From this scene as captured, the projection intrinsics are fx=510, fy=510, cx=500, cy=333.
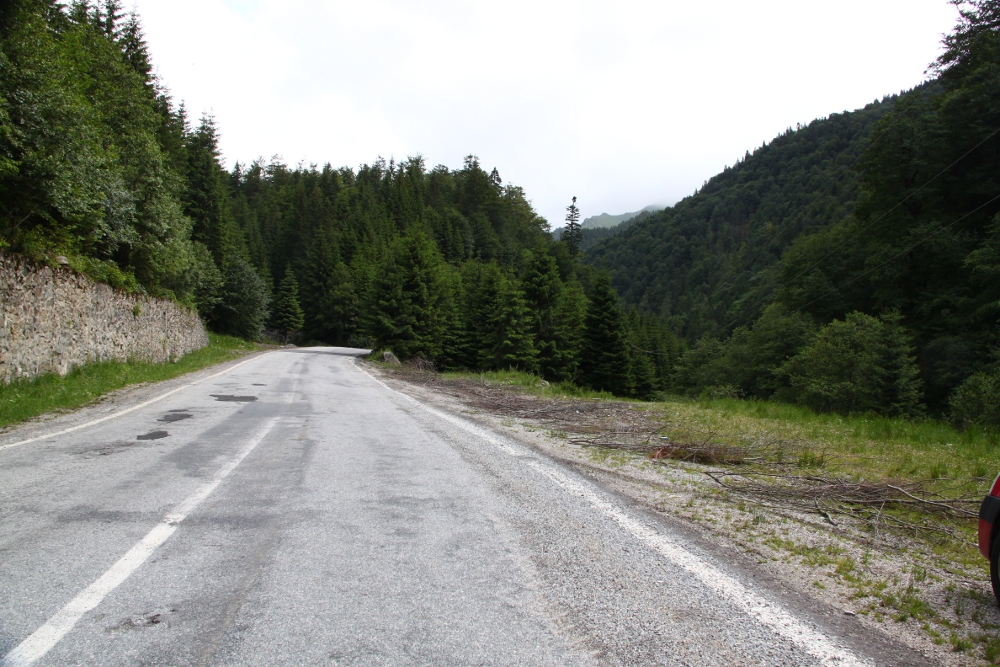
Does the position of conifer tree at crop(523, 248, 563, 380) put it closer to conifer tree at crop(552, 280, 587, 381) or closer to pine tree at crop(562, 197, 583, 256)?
conifer tree at crop(552, 280, 587, 381)

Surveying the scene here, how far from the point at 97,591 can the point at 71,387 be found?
12624 millimetres

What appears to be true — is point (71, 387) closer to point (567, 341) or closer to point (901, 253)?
point (567, 341)

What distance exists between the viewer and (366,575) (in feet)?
10.3

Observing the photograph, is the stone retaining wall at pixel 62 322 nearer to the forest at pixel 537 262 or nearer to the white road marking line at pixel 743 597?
the forest at pixel 537 262

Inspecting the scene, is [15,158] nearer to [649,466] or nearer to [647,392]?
[649,466]

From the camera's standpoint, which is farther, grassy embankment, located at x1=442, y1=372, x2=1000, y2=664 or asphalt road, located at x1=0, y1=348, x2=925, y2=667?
grassy embankment, located at x1=442, y1=372, x2=1000, y2=664

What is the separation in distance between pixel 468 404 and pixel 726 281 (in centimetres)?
13124

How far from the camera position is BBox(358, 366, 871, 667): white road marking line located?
8.02 ft

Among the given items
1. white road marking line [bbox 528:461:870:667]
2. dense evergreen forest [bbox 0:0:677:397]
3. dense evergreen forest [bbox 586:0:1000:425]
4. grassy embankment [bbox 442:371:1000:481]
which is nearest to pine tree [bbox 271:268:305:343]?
dense evergreen forest [bbox 0:0:677:397]

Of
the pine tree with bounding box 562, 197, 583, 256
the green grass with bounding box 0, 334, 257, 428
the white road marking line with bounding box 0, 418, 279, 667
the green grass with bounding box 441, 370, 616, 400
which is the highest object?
the pine tree with bounding box 562, 197, 583, 256

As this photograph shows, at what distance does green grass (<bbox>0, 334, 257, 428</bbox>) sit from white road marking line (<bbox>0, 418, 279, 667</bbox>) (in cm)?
704

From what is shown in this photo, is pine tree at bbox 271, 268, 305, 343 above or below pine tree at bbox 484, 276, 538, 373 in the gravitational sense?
above

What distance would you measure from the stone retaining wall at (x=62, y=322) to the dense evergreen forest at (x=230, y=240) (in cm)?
72

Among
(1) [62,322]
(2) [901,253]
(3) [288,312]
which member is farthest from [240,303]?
(2) [901,253]
